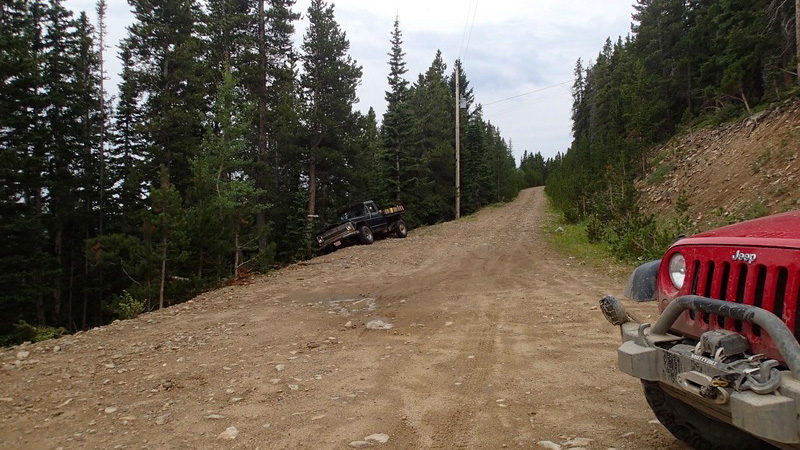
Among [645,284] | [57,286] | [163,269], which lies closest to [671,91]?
[163,269]

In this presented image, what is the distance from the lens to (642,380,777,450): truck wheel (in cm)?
274

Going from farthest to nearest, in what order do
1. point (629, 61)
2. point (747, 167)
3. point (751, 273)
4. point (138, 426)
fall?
point (629, 61) < point (747, 167) < point (138, 426) < point (751, 273)

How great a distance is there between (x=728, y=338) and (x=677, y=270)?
2.54 feet

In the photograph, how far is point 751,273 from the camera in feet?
7.14

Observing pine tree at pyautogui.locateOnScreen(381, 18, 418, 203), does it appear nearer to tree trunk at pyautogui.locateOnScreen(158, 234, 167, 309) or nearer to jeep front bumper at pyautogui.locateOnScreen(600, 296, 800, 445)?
tree trunk at pyautogui.locateOnScreen(158, 234, 167, 309)

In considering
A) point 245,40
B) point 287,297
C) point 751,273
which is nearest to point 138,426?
point 751,273

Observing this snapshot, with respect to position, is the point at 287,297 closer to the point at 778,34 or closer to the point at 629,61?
the point at 778,34

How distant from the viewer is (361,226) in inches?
774

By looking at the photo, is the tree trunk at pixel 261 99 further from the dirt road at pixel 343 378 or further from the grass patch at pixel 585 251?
the dirt road at pixel 343 378

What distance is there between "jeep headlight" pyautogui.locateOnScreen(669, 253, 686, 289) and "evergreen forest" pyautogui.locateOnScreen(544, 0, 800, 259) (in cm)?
801

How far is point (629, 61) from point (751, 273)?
130ft

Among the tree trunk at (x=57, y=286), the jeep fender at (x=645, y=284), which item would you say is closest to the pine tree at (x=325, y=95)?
the tree trunk at (x=57, y=286)

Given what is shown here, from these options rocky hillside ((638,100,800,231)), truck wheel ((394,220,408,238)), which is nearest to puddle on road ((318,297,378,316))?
rocky hillside ((638,100,800,231))

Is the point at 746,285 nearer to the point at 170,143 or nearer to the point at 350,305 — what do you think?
the point at 350,305
